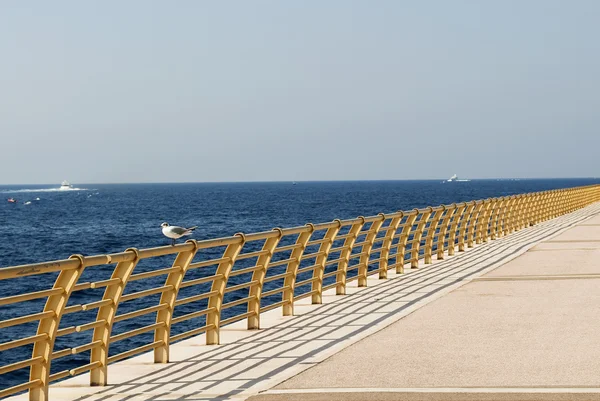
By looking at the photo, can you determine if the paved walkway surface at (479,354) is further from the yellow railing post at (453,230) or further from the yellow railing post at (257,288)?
the yellow railing post at (453,230)

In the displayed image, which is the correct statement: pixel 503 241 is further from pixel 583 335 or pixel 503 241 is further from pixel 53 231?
pixel 53 231

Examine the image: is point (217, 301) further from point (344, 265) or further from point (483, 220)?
point (483, 220)

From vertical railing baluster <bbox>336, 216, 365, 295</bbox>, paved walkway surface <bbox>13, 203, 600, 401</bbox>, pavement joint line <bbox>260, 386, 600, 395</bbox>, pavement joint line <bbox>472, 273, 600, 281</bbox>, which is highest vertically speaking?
vertical railing baluster <bbox>336, 216, 365, 295</bbox>

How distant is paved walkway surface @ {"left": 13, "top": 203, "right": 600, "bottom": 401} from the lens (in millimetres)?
8344

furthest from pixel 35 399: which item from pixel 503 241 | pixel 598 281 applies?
pixel 503 241

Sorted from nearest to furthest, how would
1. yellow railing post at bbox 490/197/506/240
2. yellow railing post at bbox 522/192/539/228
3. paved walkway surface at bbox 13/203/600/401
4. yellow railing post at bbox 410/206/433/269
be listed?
paved walkway surface at bbox 13/203/600/401 → yellow railing post at bbox 410/206/433/269 → yellow railing post at bbox 490/197/506/240 → yellow railing post at bbox 522/192/539/228

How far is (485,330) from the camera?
11789mm

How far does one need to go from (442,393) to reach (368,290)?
29.8 feet

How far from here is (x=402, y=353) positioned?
10164 mm

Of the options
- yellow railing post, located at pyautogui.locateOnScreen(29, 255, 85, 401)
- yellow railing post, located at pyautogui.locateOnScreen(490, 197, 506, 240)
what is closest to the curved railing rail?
yellow railing post, located at pyautogui.locateOnScreen(29, 255, 85, 401)

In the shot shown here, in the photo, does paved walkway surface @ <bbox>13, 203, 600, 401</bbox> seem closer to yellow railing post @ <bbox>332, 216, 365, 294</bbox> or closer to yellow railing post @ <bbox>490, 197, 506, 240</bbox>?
yellow railing post @ <bbox>332, 216, 365, 294</bbox>

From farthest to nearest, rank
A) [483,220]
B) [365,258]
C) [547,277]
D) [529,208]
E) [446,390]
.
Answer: [529,208], [483,220], [547,277], [365,258], [446,390]

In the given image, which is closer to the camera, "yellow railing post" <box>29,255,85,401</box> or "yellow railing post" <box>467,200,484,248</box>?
"yellow railing post" <box>29,255,85,401</box>

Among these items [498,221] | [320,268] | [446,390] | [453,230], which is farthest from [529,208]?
[446,390]
